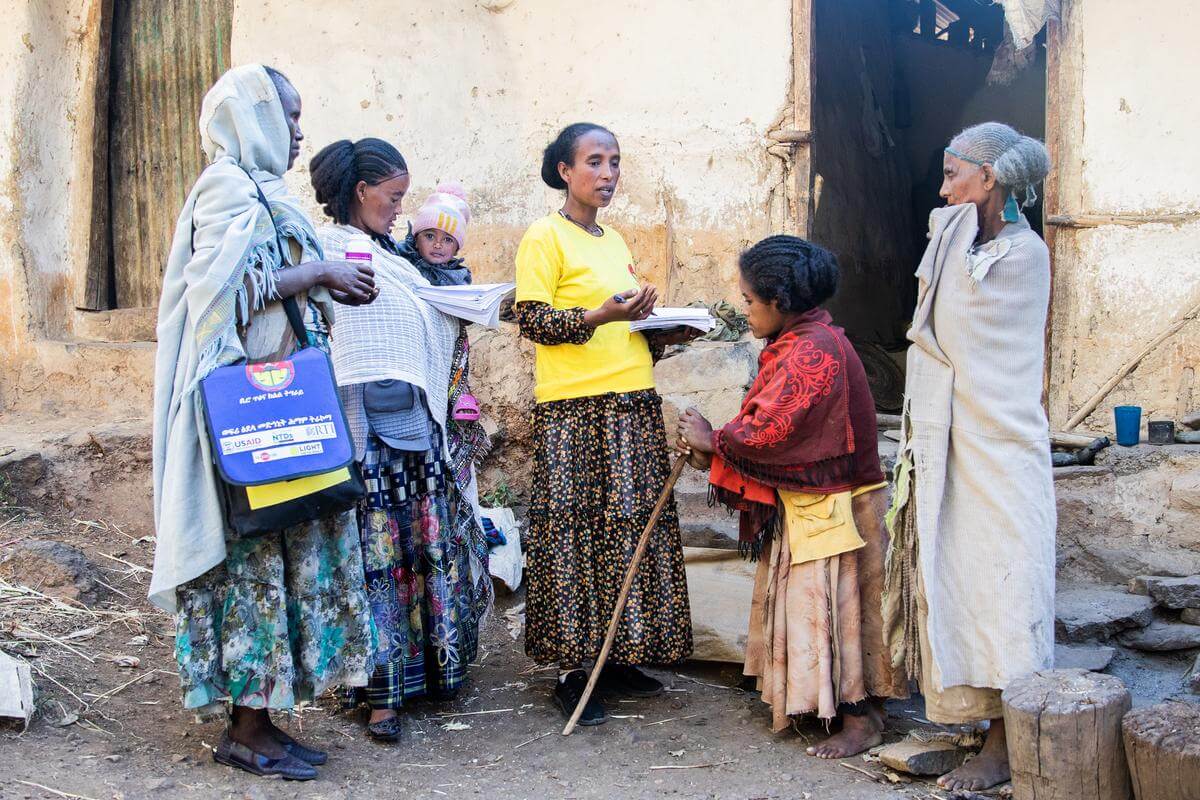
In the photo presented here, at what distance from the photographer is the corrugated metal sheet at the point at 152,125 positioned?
7289 millimetres

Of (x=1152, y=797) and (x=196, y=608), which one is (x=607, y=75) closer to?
(x=196, y=608)

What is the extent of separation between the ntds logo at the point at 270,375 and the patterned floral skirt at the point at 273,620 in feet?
1.35

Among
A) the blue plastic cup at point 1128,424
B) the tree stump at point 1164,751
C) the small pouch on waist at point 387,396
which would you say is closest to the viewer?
the tree stump at point 1164,751

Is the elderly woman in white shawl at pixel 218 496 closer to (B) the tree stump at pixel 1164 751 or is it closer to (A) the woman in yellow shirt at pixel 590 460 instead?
(A) the woman in yellow shirt at pixel 590 460

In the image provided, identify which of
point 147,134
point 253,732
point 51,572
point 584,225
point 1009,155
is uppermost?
point 147,134

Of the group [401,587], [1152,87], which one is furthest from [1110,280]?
[401,587]

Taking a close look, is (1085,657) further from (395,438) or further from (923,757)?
(395,438)

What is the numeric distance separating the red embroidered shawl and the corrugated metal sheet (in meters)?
5.06

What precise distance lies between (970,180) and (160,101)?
577 centimetres

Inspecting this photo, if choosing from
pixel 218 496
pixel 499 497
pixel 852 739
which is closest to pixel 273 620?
pixel 218 496

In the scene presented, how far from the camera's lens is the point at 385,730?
12.2ft

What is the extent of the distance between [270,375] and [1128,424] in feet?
12.6

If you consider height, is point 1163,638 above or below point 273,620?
below

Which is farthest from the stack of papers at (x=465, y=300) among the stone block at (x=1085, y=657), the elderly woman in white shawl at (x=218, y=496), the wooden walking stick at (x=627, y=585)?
the stone block at (x=1085, y=657)
